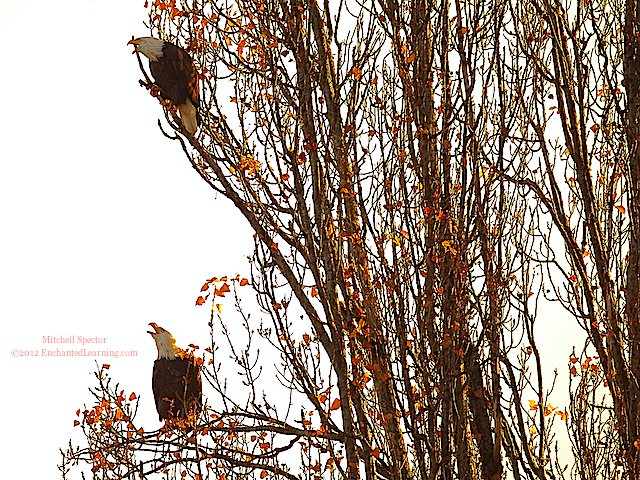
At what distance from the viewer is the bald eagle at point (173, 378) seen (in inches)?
77.2

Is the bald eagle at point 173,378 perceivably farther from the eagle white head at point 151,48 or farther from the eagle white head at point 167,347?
the eagle white head at point 151,48

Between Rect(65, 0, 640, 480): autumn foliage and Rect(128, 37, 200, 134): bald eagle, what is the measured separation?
0.05m

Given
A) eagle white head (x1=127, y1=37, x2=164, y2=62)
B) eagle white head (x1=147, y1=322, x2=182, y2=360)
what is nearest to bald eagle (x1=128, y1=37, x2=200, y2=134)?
eagle white head (x1=127, y1=37, x2=164, y2=62)

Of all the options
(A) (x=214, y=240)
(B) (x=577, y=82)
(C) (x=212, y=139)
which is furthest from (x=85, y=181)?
(B) (x=577, y=82)

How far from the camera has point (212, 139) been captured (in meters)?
1.88

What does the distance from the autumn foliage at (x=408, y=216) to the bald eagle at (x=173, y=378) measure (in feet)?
0.24

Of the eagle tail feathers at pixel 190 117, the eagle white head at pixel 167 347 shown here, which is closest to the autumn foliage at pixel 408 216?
the eagle tail feathers at pixel 190 117

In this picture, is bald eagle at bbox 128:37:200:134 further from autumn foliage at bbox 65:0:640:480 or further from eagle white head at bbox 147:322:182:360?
eagle white head at bbox 147:322:182:360

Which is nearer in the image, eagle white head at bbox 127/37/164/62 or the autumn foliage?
the autumn foliage

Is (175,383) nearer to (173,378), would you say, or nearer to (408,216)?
(173,378)

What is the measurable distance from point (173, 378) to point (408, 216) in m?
0.81

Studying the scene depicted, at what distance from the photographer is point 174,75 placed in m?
1.89

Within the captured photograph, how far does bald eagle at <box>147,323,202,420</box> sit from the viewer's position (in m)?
1.96

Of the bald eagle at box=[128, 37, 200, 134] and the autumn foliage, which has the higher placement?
the bald eagle at box=[128, 37, 200, 134]
